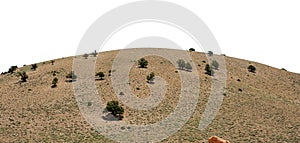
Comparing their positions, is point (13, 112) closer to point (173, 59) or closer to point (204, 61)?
point (173, 59)

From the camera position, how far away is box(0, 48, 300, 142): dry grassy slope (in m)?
76.2

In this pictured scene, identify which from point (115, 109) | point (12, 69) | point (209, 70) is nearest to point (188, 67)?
point (209, 70)

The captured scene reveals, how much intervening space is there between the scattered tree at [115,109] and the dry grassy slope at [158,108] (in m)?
1.51

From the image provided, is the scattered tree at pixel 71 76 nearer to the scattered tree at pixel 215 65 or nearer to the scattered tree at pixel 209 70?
the scattered tree at pixel 209 70

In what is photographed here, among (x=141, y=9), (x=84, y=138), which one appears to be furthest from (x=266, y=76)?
(x=141, y=9)

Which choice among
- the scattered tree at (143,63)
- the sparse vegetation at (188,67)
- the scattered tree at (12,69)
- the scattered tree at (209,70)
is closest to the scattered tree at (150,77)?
the scattered tree at (143,63)

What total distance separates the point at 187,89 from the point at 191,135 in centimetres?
2078

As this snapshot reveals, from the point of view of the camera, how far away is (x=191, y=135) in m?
75.3

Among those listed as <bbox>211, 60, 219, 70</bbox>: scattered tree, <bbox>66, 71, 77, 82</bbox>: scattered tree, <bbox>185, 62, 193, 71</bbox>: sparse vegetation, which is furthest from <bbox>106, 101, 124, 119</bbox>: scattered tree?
<bbox>211, 60, 219, 70</bbox>: scattered tree

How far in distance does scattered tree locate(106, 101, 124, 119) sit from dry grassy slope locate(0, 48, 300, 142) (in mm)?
1505

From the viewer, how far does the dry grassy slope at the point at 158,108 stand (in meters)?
76.2

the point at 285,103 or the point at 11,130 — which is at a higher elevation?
the point at 285,103

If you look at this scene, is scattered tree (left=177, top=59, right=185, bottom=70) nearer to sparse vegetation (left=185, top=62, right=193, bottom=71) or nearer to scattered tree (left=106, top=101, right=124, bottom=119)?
sparse vegetation (left=185, top=62, right=193, bottom=71)

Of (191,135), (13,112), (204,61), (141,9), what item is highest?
(204,61)
